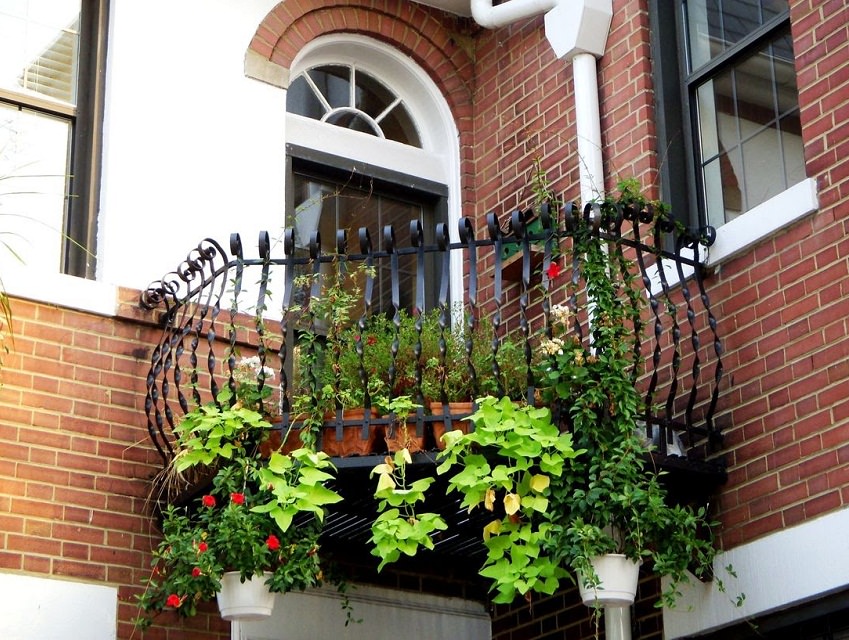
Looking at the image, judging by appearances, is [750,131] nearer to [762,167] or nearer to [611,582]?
[762,167]

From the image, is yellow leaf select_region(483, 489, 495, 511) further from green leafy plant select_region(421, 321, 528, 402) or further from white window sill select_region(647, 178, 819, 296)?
white window sill select_region(647, 178, 819, 296)

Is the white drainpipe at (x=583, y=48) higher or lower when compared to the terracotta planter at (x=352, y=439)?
higher

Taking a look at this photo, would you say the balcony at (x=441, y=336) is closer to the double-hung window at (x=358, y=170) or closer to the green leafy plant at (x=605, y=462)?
the green leafy plant at (x=605, y=462)

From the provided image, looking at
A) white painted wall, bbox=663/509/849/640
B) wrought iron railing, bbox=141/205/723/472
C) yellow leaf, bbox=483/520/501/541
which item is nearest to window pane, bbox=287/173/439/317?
wrought iron railing, bbox=141/205/723/472

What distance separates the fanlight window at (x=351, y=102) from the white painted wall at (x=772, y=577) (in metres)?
3.46

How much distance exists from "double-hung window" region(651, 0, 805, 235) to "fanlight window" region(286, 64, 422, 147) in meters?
1.79

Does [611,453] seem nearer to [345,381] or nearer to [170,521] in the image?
[345,381]

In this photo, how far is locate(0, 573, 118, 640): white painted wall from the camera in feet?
21.1

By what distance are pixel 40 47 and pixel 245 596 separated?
318cm

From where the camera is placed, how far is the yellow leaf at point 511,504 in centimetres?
599

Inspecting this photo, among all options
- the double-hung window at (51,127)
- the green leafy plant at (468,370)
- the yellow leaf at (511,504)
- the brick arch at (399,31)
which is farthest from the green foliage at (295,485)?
the brick arch at (399,31)

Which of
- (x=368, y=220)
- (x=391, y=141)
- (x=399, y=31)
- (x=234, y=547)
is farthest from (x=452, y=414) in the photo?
(x=399, y=31)

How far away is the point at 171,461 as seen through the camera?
269 inches

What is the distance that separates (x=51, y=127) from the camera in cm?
768
